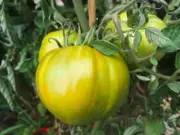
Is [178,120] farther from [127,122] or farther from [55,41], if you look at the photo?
[55,41]

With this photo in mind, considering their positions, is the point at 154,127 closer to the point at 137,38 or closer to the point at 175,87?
the point at 175,87

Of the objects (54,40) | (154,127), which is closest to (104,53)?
(54,40)

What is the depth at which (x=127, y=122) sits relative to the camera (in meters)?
1.02

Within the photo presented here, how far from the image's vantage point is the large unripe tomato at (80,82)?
24.8 inches

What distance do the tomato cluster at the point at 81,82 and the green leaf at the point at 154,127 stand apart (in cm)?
18

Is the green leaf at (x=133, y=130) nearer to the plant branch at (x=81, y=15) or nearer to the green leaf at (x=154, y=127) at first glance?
the green leaf at (x=154, y=127)

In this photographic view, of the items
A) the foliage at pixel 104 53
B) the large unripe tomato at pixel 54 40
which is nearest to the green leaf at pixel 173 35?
the foliage at pixel 104 53

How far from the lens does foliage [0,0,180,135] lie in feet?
2.23

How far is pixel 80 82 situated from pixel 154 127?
0.88 feet

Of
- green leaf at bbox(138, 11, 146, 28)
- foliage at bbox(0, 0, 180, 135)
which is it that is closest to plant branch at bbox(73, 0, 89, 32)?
foliage at bbox(0, 0, 180, 135)

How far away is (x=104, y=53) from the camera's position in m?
0.65

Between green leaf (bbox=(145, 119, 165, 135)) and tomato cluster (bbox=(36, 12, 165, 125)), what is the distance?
0.18m

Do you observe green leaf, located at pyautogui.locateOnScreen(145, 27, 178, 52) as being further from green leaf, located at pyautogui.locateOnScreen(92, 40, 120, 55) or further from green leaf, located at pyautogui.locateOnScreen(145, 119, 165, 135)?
green leaf, located at pyautogui.locateOnScreen(145, 119, 165, 135)

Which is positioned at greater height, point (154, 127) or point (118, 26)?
point (118, 26)
